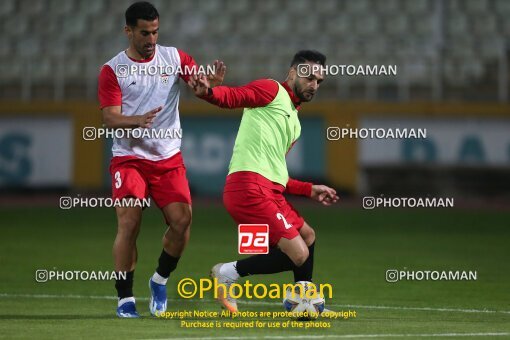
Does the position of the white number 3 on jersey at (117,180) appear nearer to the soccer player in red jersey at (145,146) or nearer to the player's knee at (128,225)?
the soccer player in red jersey at (145,146)

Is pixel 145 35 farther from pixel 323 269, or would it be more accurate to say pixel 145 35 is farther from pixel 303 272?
pixel 323 269

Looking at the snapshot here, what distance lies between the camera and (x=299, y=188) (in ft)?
31.5

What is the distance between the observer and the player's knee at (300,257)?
29.2 feet

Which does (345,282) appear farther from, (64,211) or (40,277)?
(64,211)

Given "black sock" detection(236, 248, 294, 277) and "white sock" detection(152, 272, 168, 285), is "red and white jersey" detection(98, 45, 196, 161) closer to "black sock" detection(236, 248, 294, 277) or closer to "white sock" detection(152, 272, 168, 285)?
"white sock" detection(152, 272, 168, 285)

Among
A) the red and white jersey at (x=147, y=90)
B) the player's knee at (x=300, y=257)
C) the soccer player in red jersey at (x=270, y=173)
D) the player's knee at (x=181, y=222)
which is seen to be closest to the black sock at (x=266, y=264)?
the soccer player in red jersey at (x=270, y=173)

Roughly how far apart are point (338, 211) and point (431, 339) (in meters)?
16.4

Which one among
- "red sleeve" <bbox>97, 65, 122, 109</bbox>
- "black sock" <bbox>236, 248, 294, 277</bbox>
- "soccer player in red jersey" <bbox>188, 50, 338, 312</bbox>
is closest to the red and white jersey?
"red sleeve" <bbox>97, 65, 122, 109</bbox>

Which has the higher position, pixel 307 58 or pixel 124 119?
pixel 307 58

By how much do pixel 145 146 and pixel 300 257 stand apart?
153cm

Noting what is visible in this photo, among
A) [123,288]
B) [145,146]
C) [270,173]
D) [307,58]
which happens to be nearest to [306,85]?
[307,58]

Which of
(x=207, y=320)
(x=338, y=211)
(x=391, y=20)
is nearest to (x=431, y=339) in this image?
(x=207, y=320)

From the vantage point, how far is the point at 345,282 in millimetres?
12320

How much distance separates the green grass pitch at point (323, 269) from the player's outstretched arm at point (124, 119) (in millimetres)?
1453
